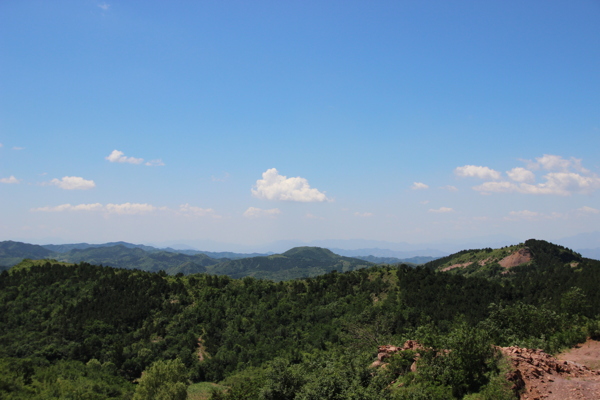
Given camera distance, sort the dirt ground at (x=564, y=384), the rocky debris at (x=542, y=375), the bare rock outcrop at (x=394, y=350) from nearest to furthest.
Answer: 1. the dirt ground at (x=564, y=384)
2. the rocky debris at (x=542, y=375)
3. the bare rock outcrop at (x=394, y=350)

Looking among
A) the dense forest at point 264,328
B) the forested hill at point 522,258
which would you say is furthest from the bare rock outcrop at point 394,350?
the forested hill at point 522,258

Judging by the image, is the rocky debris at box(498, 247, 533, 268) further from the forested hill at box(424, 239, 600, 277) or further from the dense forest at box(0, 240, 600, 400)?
the dense forest at box(0, 240, 600, 400)

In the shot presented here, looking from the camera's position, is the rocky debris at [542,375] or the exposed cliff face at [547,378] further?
the rocky debris at [542,375]

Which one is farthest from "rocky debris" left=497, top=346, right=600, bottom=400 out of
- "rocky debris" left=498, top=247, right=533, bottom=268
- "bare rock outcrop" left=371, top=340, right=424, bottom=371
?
"rocky debris" left=498, top=247, right=533, bottom=268

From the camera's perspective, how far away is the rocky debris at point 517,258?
16075 centimetres

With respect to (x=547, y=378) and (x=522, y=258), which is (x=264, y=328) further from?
(x=522, y=258)

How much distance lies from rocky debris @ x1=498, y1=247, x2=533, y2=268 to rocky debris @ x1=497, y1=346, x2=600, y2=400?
5848 inches

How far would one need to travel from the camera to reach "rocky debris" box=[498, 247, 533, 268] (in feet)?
527

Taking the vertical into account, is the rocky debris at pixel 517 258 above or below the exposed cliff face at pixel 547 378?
above

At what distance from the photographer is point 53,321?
103 metres

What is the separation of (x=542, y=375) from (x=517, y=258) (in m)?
156

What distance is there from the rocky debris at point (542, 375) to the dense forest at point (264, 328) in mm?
1560

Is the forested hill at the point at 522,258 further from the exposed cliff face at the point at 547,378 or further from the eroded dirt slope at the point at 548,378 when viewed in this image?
the exposed cliff face at the point at 547,378

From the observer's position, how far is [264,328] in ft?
328
